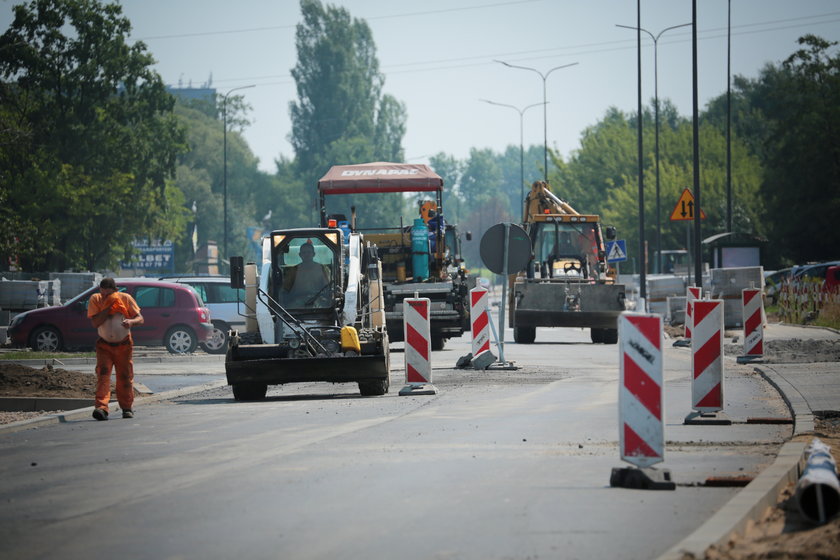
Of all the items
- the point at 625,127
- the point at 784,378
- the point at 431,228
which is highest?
the point at 625,127

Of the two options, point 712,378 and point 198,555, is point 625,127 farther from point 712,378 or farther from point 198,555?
point 198,555

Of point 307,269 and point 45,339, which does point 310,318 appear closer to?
point 307,269

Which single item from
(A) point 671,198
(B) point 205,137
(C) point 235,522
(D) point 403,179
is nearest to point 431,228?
(D) point 403,179

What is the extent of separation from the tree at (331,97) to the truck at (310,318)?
90.9 m

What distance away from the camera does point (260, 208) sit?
445 ft

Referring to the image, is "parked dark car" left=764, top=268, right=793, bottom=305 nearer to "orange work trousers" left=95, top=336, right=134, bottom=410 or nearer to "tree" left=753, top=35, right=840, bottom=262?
"tree" left=753, top=35, right=840, bottom=262

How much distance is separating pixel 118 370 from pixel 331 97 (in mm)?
98571

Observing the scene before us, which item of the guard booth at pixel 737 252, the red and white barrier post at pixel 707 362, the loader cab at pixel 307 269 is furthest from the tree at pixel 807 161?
the red and white barrier post at pixel 707 362

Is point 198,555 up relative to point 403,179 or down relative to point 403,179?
down

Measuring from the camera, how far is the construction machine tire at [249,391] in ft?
62.1

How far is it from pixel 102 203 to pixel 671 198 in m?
32.3

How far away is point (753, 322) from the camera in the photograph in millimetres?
23906

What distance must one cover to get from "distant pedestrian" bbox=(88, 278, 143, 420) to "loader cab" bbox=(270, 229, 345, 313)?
4.07 meters

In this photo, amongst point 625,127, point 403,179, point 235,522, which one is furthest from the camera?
point 625,127
